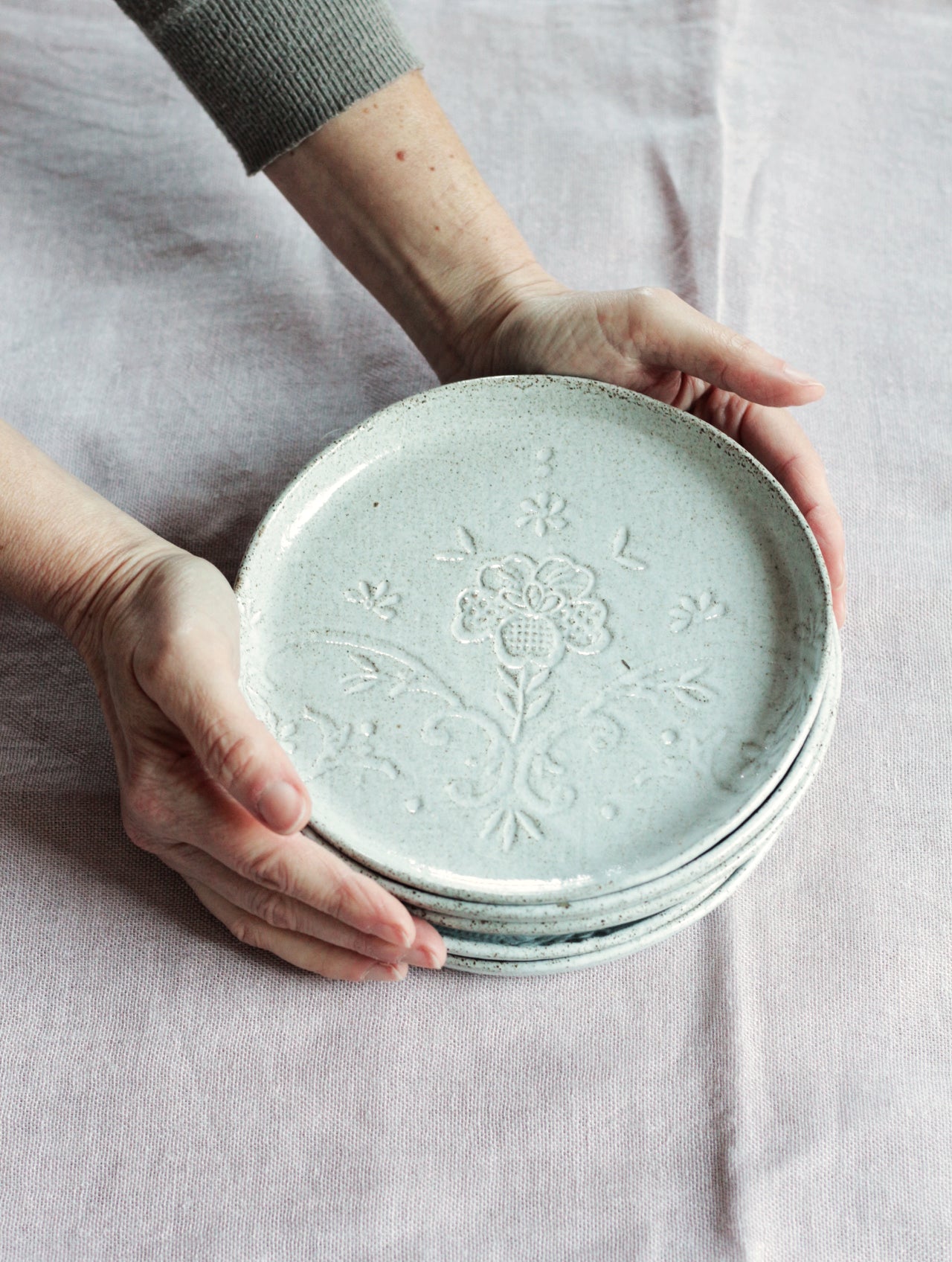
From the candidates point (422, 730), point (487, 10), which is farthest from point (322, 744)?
point (487, 10)

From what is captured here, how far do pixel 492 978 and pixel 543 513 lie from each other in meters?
0.36

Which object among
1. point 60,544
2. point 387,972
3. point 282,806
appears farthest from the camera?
point 60,544

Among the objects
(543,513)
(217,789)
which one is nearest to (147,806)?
(217,789)

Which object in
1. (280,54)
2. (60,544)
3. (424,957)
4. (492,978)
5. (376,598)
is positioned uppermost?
(280,54)

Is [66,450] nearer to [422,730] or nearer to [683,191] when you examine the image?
[422,730]

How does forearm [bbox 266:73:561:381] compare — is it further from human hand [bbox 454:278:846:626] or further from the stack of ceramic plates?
the stack of ceramic plates

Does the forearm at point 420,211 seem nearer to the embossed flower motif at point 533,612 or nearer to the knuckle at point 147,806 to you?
the embossed flower motif at point 533,612

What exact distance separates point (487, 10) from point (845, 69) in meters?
0.47

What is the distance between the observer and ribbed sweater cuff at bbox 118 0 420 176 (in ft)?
3.25

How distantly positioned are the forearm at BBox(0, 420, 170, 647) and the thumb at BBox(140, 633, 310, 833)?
16 cm

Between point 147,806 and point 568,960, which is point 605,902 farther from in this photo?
point 147,806

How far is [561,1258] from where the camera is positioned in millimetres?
706

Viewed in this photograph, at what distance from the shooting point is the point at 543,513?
0.85 meters

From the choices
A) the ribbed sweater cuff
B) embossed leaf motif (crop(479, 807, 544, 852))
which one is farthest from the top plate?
the ribbed sweater cuff
